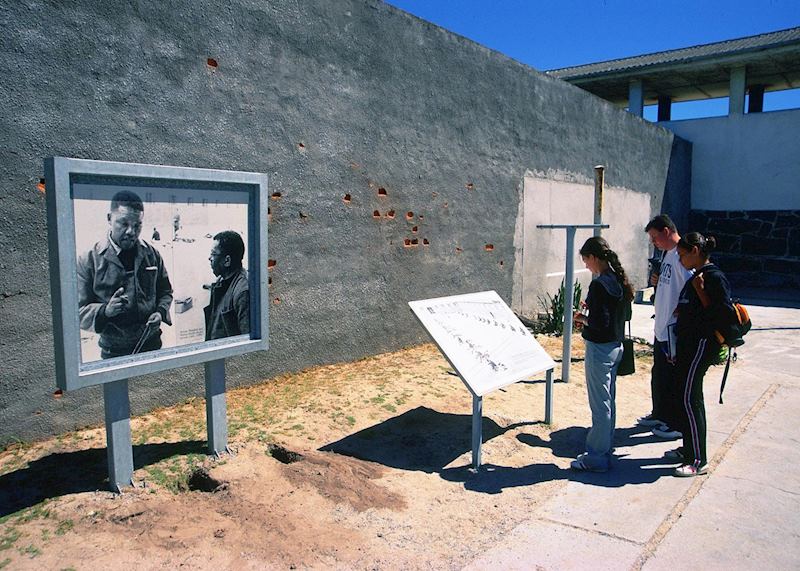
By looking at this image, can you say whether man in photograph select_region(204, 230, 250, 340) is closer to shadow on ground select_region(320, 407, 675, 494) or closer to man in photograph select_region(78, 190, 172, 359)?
man in photograph select_region(78, 190, 172, 359)

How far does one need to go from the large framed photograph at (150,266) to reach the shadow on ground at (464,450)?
1.21 m

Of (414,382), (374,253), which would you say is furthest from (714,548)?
(374,253)

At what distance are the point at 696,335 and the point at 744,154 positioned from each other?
A: 13807 millimetres

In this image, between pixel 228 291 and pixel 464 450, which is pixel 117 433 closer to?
pixel 228 291

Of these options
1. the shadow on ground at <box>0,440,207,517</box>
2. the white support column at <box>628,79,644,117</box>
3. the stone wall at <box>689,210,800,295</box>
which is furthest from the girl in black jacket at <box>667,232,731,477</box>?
the white support column at <box>628,79,644,117</box>

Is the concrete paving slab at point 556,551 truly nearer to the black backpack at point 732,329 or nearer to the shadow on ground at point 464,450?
the shadow on ground at point 464,450

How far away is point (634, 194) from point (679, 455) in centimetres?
1003

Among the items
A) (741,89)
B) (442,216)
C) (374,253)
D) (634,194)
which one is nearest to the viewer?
(374,253)

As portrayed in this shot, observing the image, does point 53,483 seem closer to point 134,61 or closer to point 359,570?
point 359,570

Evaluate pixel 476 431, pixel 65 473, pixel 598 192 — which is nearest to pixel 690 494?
→ pixel 476 431

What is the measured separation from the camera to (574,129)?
10.5m

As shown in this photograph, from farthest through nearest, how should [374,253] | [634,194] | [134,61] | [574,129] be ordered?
[634,194], [574,129], [374,253], [134,61]

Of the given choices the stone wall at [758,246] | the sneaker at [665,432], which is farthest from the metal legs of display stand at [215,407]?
the stone wall at [758,246]

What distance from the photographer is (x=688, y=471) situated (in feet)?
13.0
